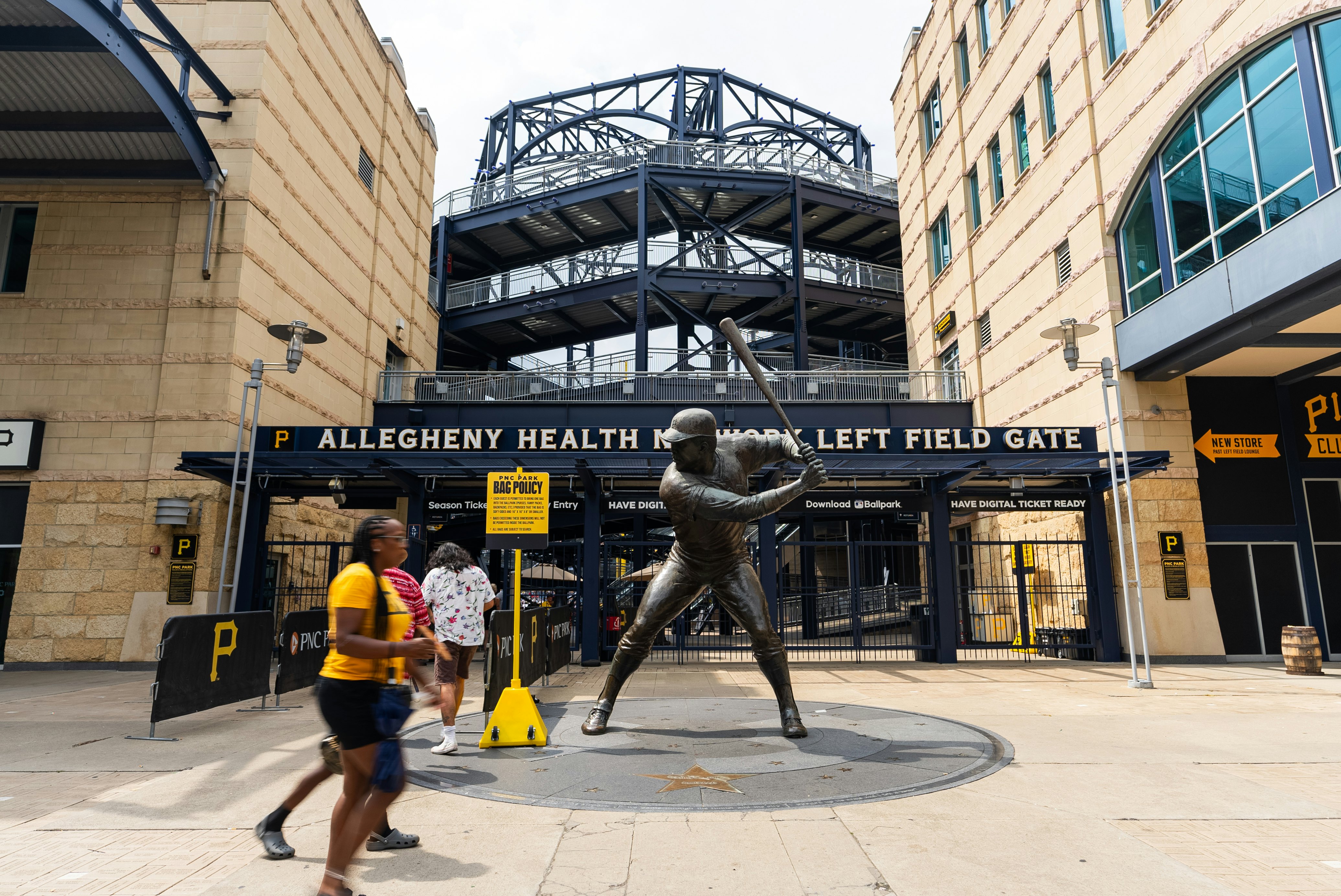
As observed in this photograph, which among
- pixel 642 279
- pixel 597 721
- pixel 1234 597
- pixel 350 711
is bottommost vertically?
pixel 597 721

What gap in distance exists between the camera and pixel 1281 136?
40.5 feet

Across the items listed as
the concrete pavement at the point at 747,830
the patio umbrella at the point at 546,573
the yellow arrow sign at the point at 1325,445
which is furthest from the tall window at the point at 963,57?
the concrete pavement at the point at 747,830

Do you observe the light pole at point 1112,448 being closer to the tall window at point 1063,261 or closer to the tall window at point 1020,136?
the tall window at point 1063,261

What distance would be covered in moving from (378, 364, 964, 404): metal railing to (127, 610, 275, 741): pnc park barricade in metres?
14.0

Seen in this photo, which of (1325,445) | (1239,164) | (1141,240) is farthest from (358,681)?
(1325,445)

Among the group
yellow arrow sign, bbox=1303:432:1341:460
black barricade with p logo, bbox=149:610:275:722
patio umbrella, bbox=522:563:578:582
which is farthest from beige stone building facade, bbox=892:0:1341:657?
black barricade with p logo, bbox=149:610:275:722

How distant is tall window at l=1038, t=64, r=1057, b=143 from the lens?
18.9 m

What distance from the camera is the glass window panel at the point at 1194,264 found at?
13.8 metres

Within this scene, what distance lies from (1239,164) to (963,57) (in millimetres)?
13430

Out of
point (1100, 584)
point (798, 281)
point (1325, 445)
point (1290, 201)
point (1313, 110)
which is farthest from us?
point (798, 281)

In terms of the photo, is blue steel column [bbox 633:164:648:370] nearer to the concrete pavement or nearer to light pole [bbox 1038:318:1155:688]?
light pole [bbox 1038:318:1155:688]

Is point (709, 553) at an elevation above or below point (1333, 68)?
below

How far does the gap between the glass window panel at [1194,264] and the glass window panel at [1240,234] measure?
246mm

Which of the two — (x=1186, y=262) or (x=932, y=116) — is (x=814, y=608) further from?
(x=932, y=116)
